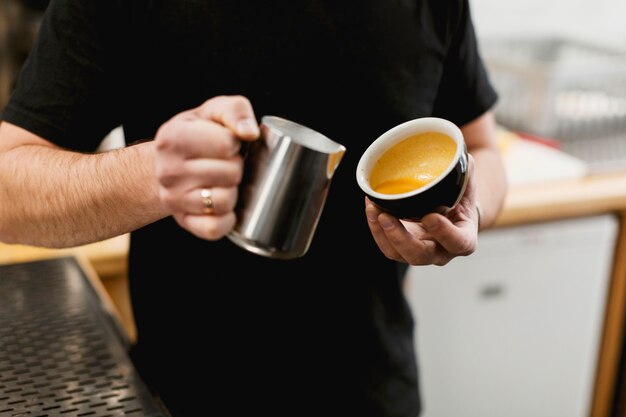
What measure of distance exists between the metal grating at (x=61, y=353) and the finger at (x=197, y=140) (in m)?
0.35

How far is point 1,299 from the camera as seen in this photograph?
48.1 inches

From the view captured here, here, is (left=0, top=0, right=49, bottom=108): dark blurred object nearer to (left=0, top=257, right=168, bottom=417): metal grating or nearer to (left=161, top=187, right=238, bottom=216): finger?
(left=0, top=257, right=168, bottom=417): metal grating

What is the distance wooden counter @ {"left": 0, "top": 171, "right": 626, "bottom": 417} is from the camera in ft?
5.09

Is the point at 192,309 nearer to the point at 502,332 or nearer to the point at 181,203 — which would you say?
the point at 181,203

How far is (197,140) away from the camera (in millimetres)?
677

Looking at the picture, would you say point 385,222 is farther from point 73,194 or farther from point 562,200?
point 562,200

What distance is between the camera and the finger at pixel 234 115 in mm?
686

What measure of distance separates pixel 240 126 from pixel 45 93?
1.20ft

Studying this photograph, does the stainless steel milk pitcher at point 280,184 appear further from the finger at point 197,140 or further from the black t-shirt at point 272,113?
the black t-shirt at point 272,113

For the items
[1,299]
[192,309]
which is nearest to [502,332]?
[192,309]

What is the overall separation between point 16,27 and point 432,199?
1.26 m

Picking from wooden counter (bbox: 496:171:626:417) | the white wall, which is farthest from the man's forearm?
the white wall

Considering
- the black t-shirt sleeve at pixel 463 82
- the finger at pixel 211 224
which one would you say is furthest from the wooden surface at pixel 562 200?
the finger at pixel 211 224

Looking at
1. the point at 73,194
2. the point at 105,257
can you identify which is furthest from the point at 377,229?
the point at 105,257
